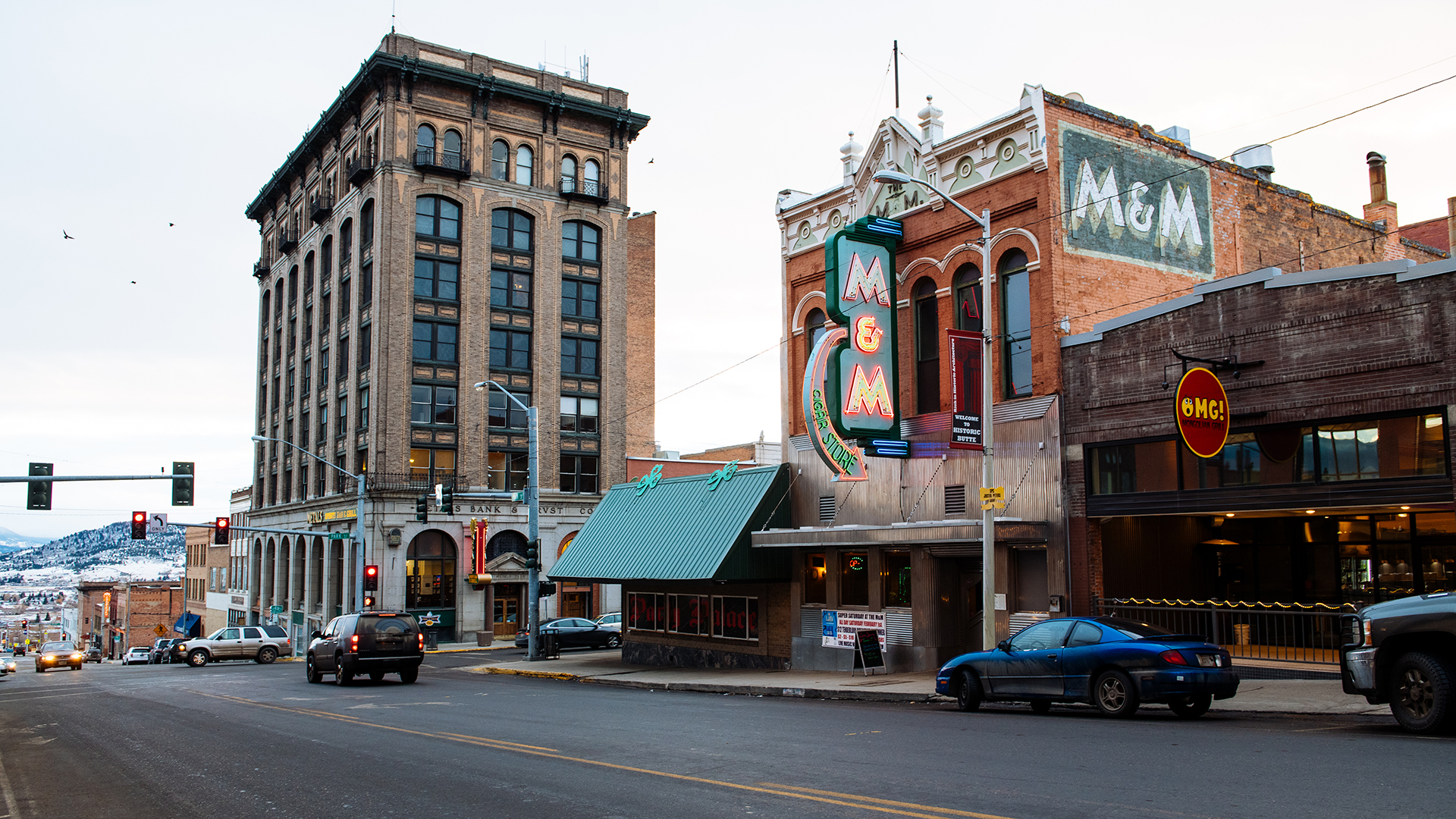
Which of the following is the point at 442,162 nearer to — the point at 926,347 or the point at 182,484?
the point at 182,484

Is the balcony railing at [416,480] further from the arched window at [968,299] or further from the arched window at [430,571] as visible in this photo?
the arched window at [968,299]

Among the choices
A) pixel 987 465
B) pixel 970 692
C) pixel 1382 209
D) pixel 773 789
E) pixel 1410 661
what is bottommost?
pixel 970 692

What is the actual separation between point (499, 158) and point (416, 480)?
1749 centimetres

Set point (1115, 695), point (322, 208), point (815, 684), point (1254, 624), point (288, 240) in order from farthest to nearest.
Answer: point (288, 240) < point (322, 208) < point (815, 684) < point (1254, 624) < point (1115, 695)

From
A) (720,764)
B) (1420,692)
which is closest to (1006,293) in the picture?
(1420,692)

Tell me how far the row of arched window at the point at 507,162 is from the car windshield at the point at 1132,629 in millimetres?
48065

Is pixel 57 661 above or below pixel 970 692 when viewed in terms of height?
below

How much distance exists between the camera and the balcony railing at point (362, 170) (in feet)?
183

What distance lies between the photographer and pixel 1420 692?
36.2ft

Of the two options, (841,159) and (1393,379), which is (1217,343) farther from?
(841,159)

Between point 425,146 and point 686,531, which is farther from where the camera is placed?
point 425,146

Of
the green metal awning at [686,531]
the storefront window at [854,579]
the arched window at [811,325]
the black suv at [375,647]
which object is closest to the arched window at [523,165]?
the green metal awning at [686,531]

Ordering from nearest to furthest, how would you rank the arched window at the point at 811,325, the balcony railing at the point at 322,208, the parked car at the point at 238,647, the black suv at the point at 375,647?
the black suv at the point at 375,647 → the arched window at the point at 811,325 → the parked car at the point at 238,647 → the balcony railing at the point at 322,208

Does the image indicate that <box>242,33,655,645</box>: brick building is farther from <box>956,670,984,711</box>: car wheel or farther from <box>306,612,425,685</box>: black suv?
<box>956,670,984,711</box>: car wheel
